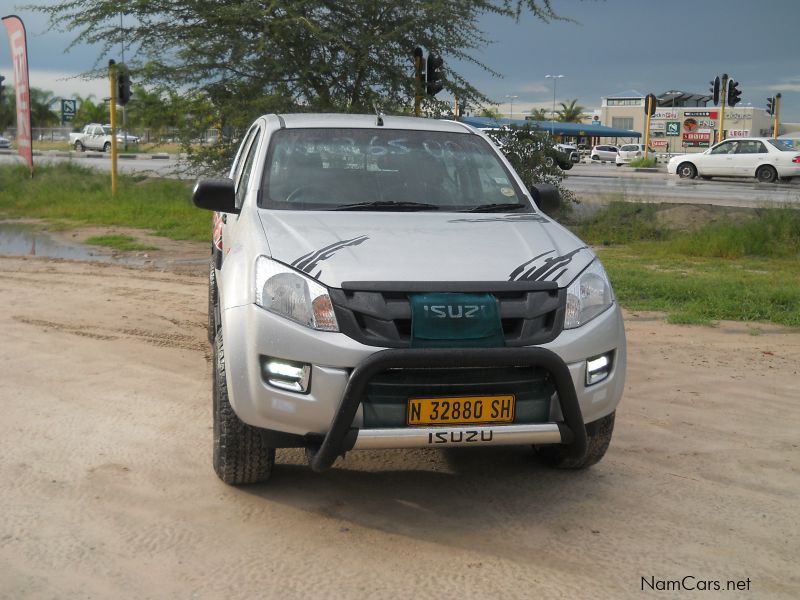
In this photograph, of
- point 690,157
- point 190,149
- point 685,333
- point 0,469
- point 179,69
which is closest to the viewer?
Result: point 0,469

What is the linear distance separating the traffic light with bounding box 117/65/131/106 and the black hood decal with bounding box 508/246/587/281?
43.2ft

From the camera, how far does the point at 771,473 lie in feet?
15.4

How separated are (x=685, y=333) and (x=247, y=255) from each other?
4976 mm

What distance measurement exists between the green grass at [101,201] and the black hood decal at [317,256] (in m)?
10.8

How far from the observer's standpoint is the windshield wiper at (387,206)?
15.8ft

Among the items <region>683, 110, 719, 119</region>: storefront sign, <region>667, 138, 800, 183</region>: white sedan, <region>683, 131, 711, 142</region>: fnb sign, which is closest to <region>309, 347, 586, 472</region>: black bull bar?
<region>667, 138, 800, 183</region>: white sedan

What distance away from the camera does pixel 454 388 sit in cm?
377

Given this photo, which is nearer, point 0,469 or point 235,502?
point 235,502

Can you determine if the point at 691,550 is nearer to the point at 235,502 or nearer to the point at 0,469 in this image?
the point at 235,502

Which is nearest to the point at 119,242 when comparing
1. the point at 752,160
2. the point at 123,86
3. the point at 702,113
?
the point at 123,86

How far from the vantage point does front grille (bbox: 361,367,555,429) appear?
3.72m

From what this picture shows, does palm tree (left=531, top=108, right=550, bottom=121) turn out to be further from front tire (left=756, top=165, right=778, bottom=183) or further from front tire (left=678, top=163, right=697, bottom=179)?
front tire (left=678, top=163, right=697, bottom=179)

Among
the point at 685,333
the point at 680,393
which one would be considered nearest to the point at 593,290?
the point at 680,393

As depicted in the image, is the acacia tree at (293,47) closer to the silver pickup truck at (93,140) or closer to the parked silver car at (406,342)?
the parked silver car at (406,342)
